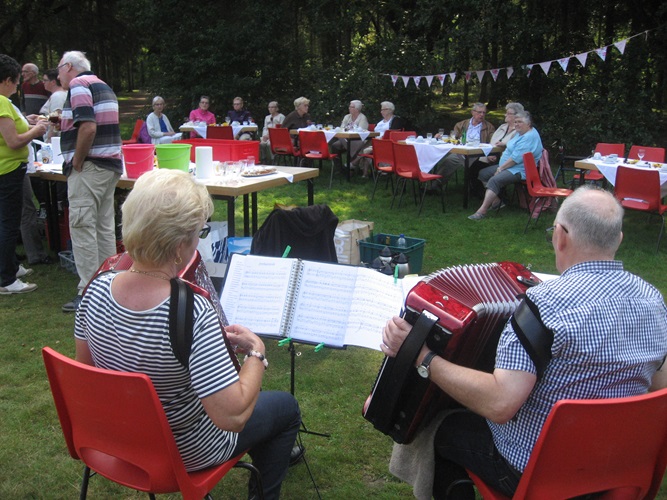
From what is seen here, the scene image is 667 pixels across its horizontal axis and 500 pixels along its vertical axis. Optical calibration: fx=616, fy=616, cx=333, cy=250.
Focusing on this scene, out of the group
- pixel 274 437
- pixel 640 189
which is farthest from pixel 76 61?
pixel 640 189

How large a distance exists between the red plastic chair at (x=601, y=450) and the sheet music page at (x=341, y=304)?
0.85 meters

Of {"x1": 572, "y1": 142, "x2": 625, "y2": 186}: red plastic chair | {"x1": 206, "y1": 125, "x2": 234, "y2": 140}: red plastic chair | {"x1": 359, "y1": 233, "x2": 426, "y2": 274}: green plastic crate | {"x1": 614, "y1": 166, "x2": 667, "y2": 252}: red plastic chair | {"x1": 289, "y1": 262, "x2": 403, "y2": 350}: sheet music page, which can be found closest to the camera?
{"x1": 289, "y1": 262, "x2": 403, "y2": 350}: sheet music page

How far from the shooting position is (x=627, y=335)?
1.66 meters

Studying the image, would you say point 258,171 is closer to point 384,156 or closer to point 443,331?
point 384,156

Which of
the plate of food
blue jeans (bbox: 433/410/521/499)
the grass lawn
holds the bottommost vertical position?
the grass lawn

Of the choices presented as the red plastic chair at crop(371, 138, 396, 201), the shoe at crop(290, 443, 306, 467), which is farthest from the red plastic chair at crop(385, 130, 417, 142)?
the shoe at crop(290, 443, 306, 467)

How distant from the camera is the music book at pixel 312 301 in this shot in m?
2.39

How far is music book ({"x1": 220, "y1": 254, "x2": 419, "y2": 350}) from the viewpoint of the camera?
7.84ft

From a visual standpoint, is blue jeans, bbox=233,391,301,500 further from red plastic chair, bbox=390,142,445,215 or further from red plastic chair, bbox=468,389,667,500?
red plastic chair, bbox=390,142,445,215

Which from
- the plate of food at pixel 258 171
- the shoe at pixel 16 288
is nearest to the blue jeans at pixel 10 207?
the shoe at pixel 16 288

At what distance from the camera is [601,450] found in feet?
5.30

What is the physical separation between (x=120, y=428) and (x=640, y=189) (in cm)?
579

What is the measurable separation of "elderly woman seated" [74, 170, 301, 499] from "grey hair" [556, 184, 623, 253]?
3.25ft

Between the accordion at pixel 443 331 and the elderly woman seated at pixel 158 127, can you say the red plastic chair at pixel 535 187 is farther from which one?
the elderly woman seated at pixel 158 127
